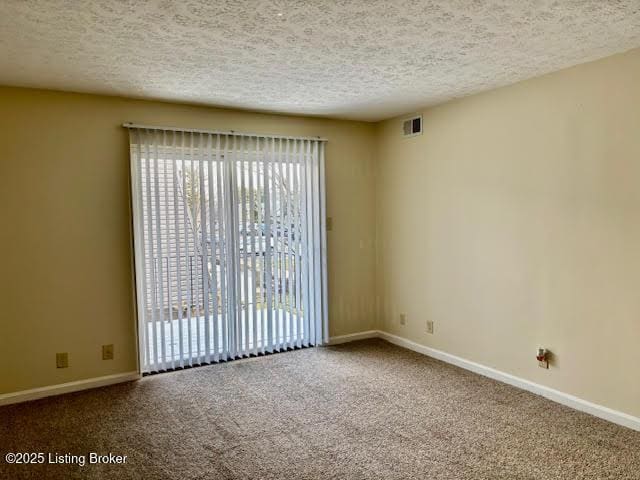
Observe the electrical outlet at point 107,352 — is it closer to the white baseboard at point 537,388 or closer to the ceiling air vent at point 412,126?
the white baseboard at point 537,388

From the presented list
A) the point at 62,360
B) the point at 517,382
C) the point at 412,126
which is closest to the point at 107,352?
the point at 62,360

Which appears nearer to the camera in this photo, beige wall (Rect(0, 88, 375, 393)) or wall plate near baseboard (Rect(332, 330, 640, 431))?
wall plate near baseboard (Rect(332, 330, 640, 431))

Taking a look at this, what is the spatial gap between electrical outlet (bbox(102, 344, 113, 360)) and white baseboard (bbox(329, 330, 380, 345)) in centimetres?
205

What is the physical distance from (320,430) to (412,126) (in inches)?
113

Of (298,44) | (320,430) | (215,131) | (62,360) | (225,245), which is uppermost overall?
(298,44)

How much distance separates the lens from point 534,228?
335 centimetres

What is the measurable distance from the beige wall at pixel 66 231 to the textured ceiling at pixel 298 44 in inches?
9.9

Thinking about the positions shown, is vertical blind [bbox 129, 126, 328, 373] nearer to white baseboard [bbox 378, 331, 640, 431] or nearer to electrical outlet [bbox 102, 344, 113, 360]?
electrical outlet [bbox 102, 344, 113, 360]

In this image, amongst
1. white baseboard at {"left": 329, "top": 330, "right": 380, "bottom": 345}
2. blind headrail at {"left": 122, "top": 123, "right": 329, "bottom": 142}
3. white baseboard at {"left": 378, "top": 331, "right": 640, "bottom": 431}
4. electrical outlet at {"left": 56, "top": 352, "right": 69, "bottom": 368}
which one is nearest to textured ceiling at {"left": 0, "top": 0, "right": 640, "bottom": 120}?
blind headrail at {"left": 122, "top": 123, "right": 329, "bottom": 142}

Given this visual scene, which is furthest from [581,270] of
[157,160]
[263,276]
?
[157,160]

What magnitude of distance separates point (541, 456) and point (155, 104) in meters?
3.67

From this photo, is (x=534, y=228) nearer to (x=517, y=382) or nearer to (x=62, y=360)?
(x=517, y=382)

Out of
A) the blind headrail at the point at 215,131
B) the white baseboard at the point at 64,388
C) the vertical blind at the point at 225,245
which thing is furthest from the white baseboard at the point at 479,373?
the blind headrail at the point at 215,131

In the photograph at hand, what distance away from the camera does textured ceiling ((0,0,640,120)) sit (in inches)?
84.8
